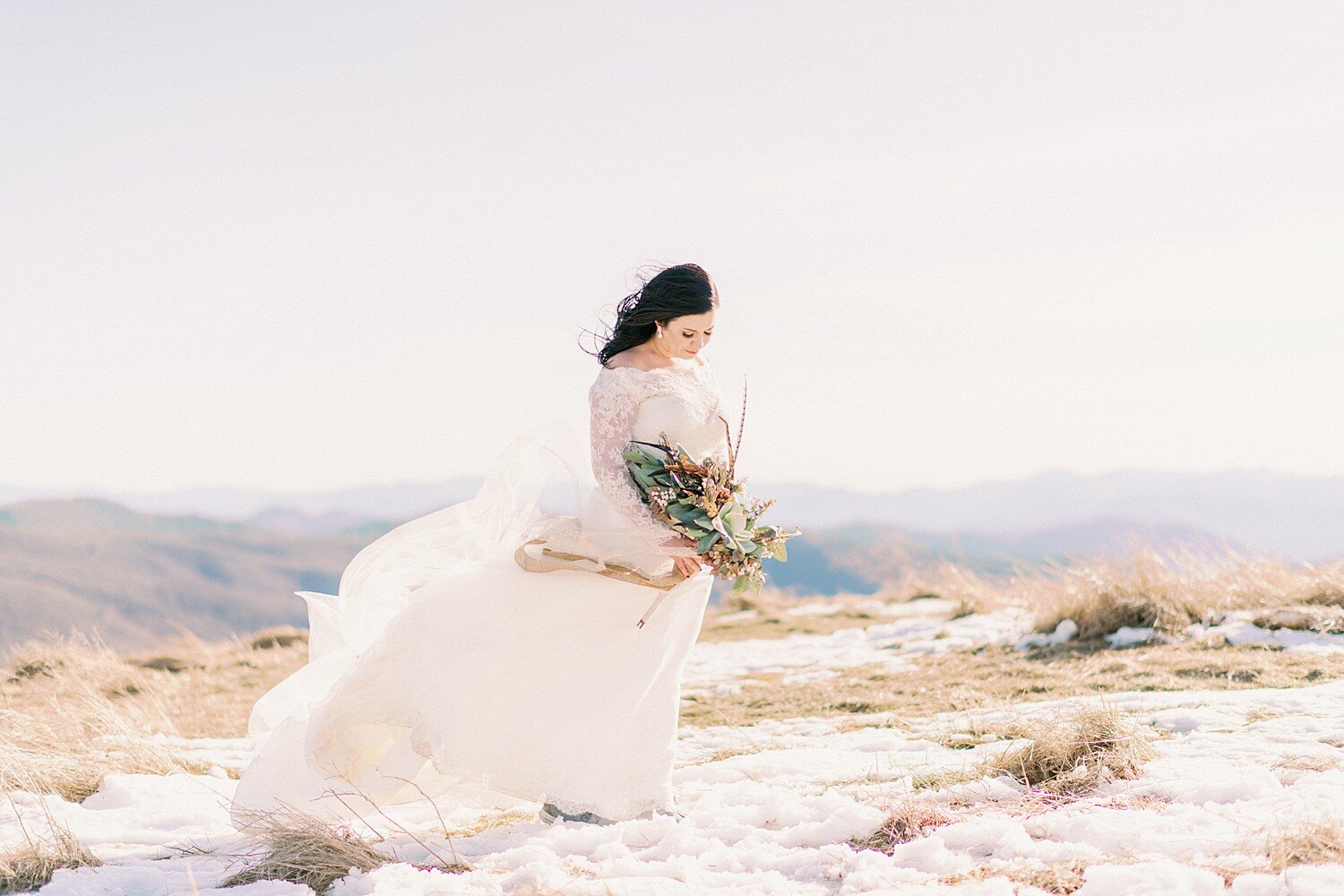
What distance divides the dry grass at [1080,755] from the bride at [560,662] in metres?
1.61

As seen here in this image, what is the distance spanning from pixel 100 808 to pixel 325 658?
4.97ft

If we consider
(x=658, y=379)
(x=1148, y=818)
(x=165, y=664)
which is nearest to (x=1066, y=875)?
(x=1148, y=818)

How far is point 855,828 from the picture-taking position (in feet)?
13.3

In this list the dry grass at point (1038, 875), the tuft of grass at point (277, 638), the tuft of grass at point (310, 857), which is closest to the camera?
the dry grass at point (1038, 875)

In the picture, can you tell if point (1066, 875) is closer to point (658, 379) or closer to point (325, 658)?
point (658, 379)

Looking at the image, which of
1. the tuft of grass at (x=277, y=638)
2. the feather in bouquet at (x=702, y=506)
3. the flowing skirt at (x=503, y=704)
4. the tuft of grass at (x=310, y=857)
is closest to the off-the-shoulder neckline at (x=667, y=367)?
the feather in bouquet at (x=702, y=506)

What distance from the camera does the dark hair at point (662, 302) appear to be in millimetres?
4820

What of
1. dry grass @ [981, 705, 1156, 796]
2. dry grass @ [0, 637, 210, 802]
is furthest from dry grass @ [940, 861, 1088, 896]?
dry grass @ [0, 637, 210, 802]

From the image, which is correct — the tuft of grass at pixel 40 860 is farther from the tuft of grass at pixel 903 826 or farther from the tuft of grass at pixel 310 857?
the tuft of grass at pixel 903 826

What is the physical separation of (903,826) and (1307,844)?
1368 millimetres

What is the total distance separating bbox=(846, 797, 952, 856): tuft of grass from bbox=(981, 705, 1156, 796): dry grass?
1.88ft

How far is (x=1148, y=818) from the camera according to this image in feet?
12.5

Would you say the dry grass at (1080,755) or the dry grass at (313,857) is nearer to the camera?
the dry grass at (313,857)

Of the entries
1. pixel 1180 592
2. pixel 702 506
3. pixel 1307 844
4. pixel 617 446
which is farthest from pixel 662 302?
pixel 1180 592
